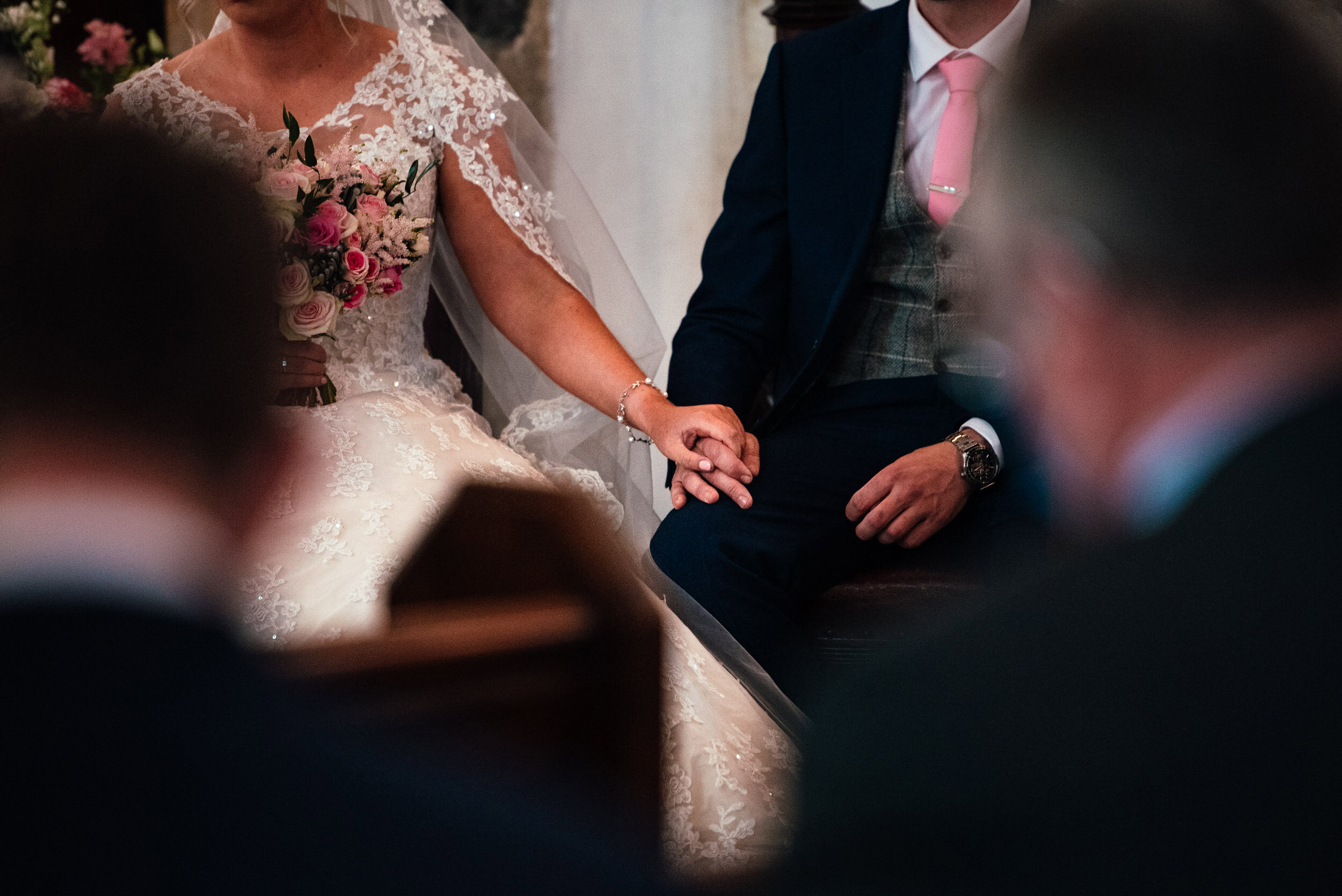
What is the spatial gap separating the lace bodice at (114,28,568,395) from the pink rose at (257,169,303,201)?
0.21 m

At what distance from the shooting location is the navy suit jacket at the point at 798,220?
188 centimetres

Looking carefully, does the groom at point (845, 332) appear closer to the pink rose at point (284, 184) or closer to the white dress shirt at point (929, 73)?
the white dress shirt at point (929, 73)

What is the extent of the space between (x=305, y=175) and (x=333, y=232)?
96 millimetres

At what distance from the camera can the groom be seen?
64.0 inches

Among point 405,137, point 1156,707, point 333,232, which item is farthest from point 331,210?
point 1156,707

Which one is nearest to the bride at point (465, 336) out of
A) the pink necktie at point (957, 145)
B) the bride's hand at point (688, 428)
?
the bride's hand at point (688, 428)

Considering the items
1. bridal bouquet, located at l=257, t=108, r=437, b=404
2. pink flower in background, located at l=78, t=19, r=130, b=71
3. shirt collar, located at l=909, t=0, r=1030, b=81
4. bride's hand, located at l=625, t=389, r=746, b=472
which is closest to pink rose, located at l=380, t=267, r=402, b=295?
bridal bouquet, located at l=257, t=108, r=437, b=404

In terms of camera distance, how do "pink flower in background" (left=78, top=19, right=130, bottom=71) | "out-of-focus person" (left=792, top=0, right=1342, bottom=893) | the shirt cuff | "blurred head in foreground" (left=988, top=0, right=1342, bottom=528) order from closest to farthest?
"out-of-focus person" (left=792, top=0, right=1342, bottom=893)
"blurred head in foreground" (left=988, top=0, right=1342, bottom=528)
the shirt cuff
"pink flower in background" (left=78, top=19, right=130, bottom=71)

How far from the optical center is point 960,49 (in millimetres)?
1901

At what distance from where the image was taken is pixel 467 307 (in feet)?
6.56

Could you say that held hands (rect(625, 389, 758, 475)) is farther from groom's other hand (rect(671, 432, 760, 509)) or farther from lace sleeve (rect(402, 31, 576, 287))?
lace sleeve (rect(402, 31, 576, 287))

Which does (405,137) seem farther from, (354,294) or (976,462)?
(976,462)

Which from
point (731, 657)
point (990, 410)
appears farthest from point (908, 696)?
point (990, 410)

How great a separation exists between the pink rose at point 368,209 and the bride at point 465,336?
174 millimetres
